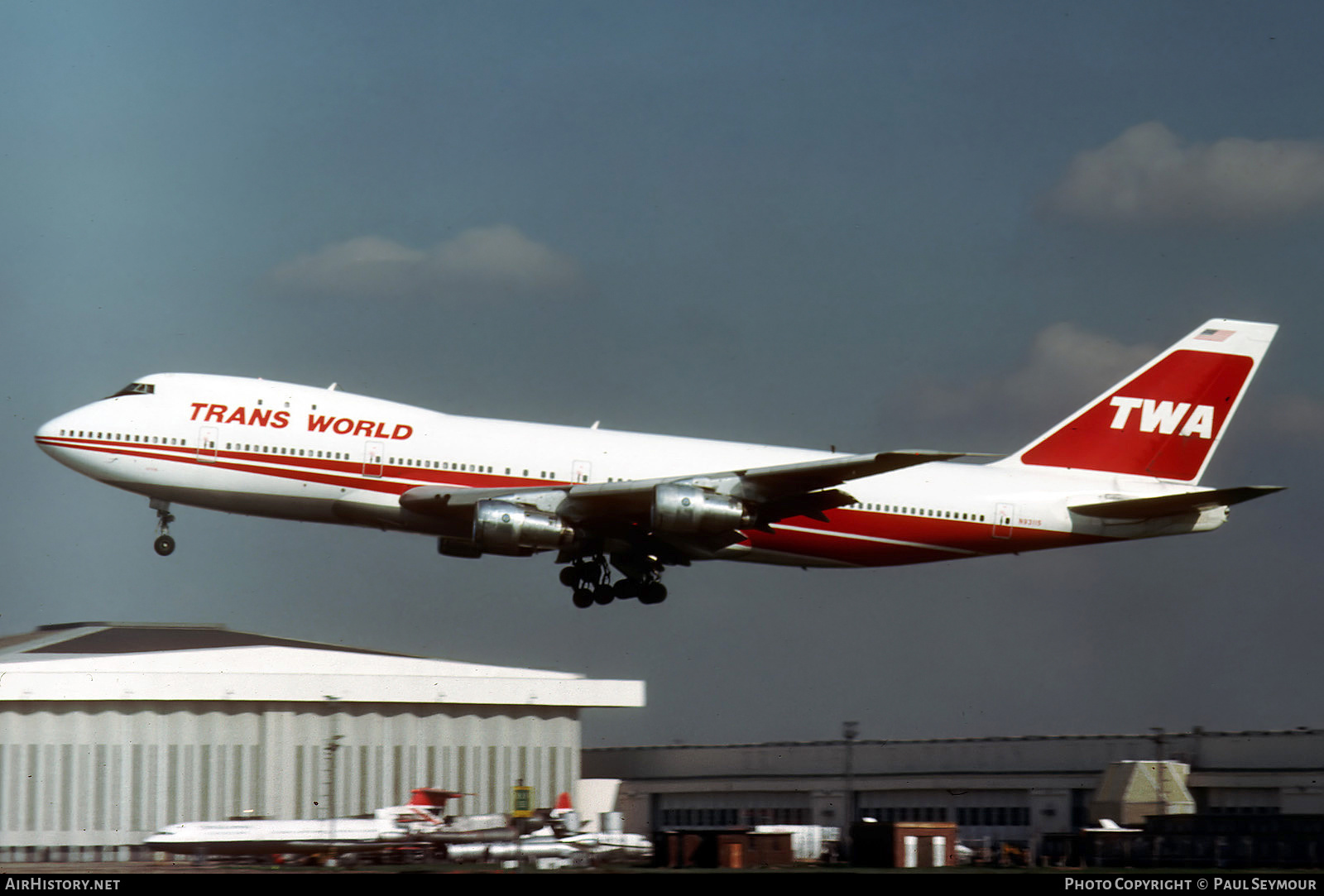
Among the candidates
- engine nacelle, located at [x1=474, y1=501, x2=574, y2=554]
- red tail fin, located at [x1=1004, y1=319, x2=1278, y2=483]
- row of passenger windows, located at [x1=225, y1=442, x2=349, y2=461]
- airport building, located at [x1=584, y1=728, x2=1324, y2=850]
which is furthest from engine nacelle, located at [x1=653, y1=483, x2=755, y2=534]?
airport building, located at [x1=584, y1=728, x2=1324, y2=850]

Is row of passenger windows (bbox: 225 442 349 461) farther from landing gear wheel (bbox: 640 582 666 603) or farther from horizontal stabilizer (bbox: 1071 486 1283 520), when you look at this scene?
horizontal stabilizer (bbox: 1071 486 1283 520)

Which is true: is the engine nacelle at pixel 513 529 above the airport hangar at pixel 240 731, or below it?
above

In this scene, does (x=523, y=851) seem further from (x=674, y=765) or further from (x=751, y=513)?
(x=674, y=765)

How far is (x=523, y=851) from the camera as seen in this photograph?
47188 millimetres

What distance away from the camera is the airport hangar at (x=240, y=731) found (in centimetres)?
5244

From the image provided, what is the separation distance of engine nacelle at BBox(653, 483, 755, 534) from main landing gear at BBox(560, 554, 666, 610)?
525 cm

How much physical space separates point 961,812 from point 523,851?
1349 inches

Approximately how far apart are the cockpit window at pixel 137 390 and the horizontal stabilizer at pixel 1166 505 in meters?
26.5

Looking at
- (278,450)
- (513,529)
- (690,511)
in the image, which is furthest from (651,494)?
(278,450)

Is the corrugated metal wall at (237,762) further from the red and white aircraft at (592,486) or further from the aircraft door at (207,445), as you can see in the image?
the aircraft door at (207,445)

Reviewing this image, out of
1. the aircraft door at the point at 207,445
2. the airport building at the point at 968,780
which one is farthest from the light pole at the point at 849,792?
the aircraft door at the point at 207,445

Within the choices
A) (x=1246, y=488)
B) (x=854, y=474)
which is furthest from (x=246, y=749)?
(x=1246, y=488)

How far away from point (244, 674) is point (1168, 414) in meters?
31.6

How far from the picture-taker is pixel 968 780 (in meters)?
75.9
